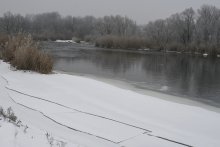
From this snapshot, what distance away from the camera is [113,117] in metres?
5.81

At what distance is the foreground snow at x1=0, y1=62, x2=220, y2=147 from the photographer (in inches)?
190

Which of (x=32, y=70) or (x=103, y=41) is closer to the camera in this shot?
(x=32, y=70)

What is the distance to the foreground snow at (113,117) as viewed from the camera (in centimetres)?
484

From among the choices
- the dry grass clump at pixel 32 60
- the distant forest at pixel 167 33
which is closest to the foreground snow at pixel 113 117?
the dry grass clump at pixel 32 60

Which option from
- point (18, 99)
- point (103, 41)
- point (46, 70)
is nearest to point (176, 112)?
point (18, 99)

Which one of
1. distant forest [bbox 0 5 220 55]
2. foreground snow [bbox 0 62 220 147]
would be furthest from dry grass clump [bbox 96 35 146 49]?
foreground snow [bbox 0 62 220 147]

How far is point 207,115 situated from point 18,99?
449 cm

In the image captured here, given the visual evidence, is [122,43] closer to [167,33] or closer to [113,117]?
[167,33]

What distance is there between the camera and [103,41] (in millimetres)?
48250

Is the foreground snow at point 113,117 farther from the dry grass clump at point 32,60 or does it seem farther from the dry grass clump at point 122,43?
the dry grass clump at point 122,43

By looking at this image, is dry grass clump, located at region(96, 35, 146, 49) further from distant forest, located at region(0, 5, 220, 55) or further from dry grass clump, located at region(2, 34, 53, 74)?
dry grass clump, located at region(2, 34, 53, 74)

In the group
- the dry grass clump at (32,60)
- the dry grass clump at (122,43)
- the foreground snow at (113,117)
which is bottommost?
the foreground snow at (113,117)

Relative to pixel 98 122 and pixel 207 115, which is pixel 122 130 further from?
pixel 207 115

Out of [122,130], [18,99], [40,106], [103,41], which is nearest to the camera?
[122,130]
